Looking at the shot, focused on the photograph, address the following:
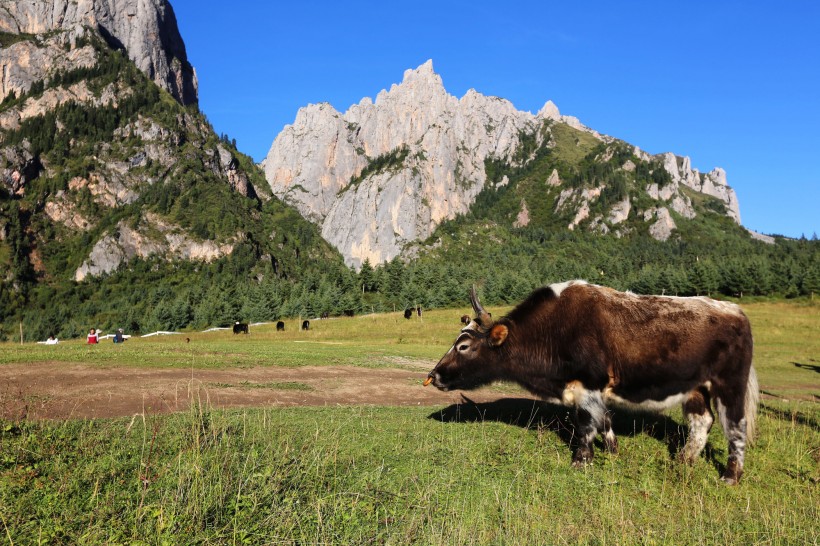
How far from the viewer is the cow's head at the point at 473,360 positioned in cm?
962

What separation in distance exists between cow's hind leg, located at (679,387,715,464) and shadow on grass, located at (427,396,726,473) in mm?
337

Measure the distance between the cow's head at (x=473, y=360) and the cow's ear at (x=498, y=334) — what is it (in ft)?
0.14

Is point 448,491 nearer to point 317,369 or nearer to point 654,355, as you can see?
point 654,355

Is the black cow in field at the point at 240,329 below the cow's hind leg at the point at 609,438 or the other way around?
below

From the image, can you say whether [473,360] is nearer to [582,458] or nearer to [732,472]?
[582,458]

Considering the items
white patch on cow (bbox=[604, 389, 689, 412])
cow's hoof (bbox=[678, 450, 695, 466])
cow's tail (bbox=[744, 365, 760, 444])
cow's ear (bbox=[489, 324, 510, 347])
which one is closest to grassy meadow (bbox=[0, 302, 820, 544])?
cow's hoof (bbox=[678, 450, 695, 466])

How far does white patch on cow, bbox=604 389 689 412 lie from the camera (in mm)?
8375

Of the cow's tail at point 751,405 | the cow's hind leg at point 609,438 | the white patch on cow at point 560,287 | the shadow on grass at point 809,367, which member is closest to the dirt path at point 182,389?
A: the cow's hind leg at point 609,438

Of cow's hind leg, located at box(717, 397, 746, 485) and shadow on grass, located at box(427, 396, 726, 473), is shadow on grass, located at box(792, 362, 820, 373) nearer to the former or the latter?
shadow on grass, located at box(427, 396, 726, 473)

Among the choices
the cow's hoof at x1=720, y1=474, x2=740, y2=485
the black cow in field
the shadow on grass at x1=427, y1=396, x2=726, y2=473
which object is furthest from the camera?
the black cow in field

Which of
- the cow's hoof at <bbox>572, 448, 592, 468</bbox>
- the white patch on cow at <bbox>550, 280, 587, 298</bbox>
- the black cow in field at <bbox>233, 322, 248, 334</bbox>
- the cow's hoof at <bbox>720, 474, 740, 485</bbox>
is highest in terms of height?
the white patch on cow at <bbox>550, 280, 587, 298</bbox>

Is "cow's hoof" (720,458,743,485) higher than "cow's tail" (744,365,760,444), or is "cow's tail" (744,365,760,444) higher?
"cow's tail" (744,365,760,444)

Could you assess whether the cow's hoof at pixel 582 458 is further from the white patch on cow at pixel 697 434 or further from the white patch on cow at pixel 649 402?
the white patch on cow at pixel 697 434

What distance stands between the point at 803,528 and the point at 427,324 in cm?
5011
